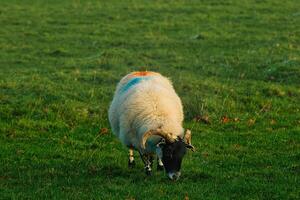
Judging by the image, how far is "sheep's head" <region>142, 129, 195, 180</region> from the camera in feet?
33.0

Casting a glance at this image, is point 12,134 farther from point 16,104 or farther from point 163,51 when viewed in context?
point 163,51

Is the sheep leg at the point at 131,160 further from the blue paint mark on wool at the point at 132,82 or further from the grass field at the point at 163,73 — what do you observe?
the blue paint mark on wool at the point at 132,82

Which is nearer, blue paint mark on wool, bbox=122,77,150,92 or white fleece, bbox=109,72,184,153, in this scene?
white fleece, bbox=109,72,184,153

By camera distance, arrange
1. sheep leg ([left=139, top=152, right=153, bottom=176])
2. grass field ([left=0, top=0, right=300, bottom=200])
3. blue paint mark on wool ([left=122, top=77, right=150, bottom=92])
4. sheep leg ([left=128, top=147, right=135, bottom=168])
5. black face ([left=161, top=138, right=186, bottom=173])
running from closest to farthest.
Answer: black face ([left=161, top=138, right=186, bottom=173]) → grass field ([left=0, top=0, right=300, bottom=200]) → sheep leg ([left=139, top=152, right=153, bottom=176]) → sheep leg ([left=128, top=147, right=135, bottom=168]) → blue paint mark on wool ([left=122, top=77, right=150, bottom=92])

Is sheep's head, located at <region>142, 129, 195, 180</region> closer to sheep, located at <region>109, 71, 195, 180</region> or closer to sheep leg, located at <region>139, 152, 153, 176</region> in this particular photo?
sheep, located at <region>109, 71, 195, 180</region>

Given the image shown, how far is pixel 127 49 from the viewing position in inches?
896

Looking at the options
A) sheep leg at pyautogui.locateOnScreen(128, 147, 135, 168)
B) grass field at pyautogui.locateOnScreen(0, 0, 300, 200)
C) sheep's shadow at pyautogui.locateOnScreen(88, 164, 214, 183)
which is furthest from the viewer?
sheep leg at pyautogui.locateOnScreen(128, 147, 135, 168)

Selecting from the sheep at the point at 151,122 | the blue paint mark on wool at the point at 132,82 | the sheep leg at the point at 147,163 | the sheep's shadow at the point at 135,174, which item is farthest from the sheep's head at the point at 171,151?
the blue paint mark on wool at the point at 132,82

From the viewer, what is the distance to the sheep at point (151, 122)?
33.3ft

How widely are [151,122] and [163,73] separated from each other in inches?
314

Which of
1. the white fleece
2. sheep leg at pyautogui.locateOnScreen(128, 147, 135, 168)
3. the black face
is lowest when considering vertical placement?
sheep leg at pyautogui.locateOnScreen(128, 147, 135, 168)

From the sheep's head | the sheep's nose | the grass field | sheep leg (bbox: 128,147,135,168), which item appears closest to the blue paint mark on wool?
sheep leg (bbox: 128,147,135,168)

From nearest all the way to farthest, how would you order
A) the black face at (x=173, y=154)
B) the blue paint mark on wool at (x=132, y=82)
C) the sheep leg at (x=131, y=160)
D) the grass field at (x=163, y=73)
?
the black face at (x=173, y=154)
the grass field at (x=163, y=73)
the sheep leg at (x=131, y=160)
the blue paint mark on wool at (x=132, y=82)

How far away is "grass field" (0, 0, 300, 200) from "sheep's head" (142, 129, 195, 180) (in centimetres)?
22
